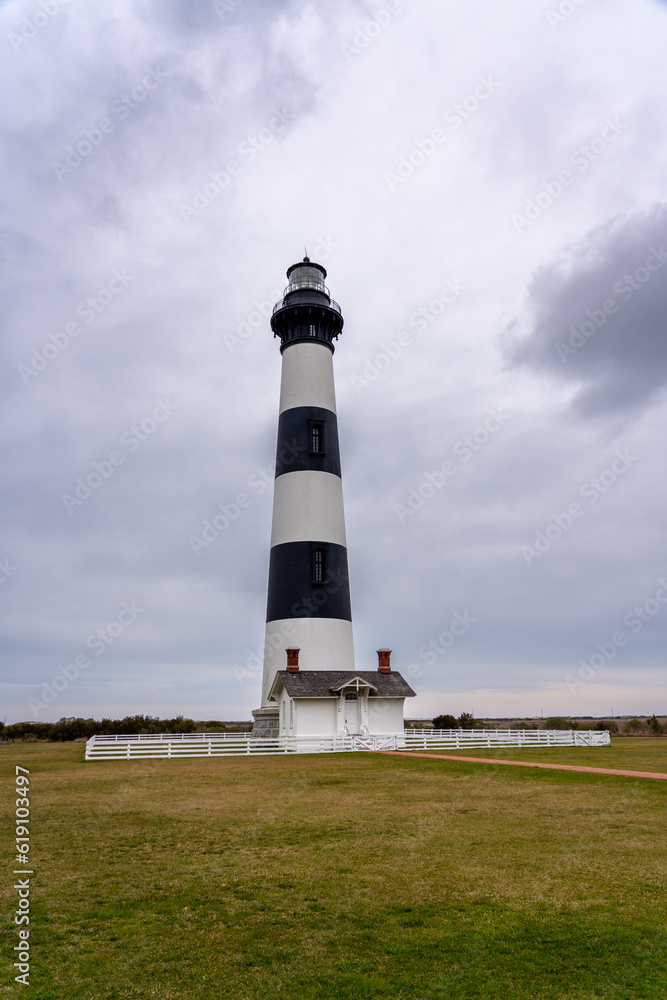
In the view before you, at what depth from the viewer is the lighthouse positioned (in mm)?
30891

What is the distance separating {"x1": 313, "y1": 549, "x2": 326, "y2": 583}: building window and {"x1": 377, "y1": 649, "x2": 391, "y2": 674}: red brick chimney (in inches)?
216

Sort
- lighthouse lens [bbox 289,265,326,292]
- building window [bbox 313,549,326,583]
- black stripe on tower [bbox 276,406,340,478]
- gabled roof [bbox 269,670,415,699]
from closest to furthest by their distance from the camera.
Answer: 1. gabled roof [bbox 269,670,415,699]
2. building window [bbox 313,549,326,583]
3. black stripe on tower [bbox 276,406,340,478]
4. lighthouse lens [bbox 289,265,326,292]

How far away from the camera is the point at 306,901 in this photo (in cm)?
758

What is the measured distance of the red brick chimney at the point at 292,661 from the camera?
102ft

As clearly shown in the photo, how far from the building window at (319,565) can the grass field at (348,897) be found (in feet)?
55.6

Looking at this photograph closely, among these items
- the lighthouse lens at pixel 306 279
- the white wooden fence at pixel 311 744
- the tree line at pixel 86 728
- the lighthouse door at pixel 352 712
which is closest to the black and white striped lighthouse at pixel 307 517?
the lighthouse lens at pixel 306 279

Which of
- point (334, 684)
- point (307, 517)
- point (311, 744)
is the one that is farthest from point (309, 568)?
point (311, 744)

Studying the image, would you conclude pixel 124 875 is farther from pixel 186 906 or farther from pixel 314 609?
pixel 314 609

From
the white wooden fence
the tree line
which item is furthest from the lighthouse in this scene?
the tree line

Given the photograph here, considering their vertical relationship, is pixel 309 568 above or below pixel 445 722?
above

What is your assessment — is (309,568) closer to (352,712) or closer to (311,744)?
(352,712)

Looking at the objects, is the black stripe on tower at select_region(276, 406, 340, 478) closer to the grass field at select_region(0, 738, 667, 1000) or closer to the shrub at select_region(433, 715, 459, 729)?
the grass field at select_region(0, 738, 667, 1000)

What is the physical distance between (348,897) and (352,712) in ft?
79.8

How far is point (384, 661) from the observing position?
112ft
